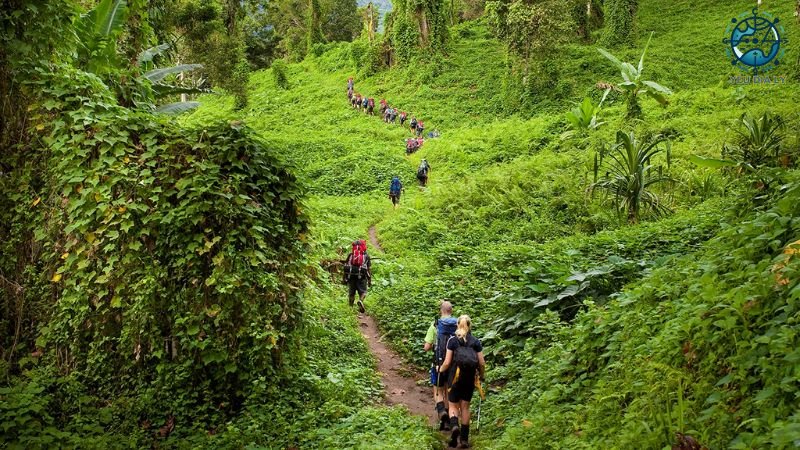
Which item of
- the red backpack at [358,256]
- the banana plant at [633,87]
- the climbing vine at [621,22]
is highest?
the climbing vine at [621,22]

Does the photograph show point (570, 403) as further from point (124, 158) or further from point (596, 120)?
point (596, 120)

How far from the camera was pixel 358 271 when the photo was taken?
12180mm

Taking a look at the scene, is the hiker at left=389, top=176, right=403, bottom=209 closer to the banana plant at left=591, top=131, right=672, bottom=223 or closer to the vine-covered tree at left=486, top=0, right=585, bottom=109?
the banana plant at left=591, top=131, right=672, bottom=223

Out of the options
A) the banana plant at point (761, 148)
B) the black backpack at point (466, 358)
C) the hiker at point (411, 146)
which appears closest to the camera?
the black backpack at point (466, 358)

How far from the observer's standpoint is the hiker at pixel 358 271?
12.1 m

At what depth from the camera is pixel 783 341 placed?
369 cm

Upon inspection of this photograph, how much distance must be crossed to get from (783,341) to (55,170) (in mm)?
7967

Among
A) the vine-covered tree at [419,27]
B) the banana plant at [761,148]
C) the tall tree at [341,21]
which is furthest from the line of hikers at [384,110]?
the tall tree at [341,21]

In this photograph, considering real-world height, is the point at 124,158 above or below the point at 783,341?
above

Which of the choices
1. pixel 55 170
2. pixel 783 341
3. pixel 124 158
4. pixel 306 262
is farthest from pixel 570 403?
pixel 55 170

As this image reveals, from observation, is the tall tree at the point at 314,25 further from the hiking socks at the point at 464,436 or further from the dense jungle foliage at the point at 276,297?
the hiking socks at the point at 464,436

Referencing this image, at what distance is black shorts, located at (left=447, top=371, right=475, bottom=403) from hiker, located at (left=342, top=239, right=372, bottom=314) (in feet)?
18.8

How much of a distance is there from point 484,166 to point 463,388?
1813 centimetres

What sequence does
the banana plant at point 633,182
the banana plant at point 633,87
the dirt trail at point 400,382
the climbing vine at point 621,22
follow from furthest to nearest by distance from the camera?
the climbing vine at point 621,22, the banana plant at point 633,87, the banana plant at point 633,182, the dirt trail at point 400,382
